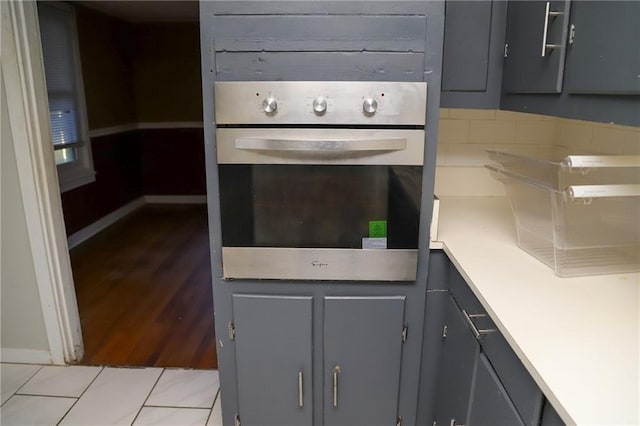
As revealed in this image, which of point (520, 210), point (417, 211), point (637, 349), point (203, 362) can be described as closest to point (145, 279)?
point (203, 362)

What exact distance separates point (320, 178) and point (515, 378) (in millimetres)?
760

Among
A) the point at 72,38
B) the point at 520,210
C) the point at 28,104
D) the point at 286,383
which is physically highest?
the point at 72,38

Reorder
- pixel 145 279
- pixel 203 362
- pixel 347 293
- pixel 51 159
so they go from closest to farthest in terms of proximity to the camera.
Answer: pixel 347 293 < pixel 51 159 < pixel 203 362 < pixel 145 279

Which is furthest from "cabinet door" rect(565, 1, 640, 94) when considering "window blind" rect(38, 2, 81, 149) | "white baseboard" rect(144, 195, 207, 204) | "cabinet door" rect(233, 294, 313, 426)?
"white baseboard" rect(144, 195, 207, 204)

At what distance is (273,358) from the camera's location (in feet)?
5.22

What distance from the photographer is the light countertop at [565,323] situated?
2.54 ft

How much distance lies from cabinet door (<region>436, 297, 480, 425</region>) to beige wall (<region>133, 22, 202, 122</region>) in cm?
457

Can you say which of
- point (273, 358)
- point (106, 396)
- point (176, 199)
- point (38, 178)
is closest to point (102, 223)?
point (176, 199)

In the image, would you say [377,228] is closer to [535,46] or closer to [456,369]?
[456,369]

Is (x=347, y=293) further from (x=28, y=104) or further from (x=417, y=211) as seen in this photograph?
(x=28, y=104)

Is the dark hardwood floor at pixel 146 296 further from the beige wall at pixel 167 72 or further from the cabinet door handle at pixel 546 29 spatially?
the cabinet door handle at pixel 546 29

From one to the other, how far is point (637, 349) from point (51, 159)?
2.31 m

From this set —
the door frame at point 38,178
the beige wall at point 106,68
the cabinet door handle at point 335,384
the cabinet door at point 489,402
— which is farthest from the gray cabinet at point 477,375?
the beige wall at point 106,68

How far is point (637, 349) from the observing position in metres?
0.91
